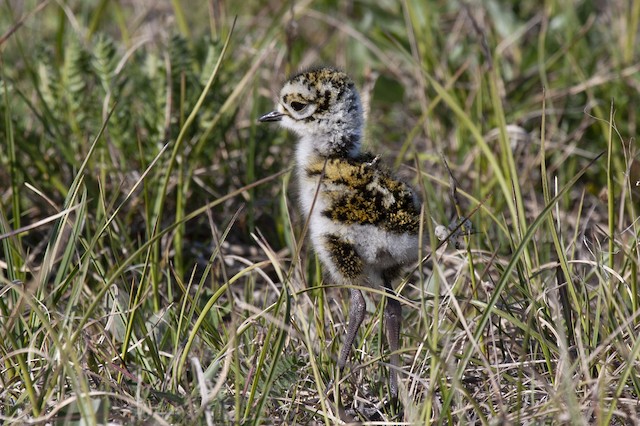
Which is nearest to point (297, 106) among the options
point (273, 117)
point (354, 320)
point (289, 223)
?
point (273, 117)

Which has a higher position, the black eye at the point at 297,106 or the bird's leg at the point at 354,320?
the black eye at the point at 297,106

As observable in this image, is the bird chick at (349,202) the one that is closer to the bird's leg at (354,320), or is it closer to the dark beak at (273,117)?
the bird's leg at (354,320)

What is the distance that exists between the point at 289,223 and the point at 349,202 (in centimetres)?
58

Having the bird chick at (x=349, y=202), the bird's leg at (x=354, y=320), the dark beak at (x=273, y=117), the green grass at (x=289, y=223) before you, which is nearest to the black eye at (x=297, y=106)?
the bird chick at (x=349, y=202)

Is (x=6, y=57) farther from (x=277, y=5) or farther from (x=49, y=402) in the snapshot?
(x=49, y=402)

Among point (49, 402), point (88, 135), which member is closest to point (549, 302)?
point (49, 402)

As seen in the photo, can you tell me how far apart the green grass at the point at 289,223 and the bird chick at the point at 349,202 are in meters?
0.11

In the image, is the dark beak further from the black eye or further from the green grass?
the green grass

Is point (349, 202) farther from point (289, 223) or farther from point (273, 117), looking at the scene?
point (273, 117)

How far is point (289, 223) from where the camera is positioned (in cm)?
315

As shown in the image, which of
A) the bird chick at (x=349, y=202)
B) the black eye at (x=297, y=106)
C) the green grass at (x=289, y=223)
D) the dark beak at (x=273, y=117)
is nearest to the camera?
the green grass at (x=289, y=223)

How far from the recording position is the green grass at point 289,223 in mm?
2430

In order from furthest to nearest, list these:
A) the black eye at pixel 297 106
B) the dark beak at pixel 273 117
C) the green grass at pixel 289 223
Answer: the dark beak at pixel 273 117
the black eye at pixel 297 106
the green grass at pixel 289 223

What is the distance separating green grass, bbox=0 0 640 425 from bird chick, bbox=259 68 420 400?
4.4 inches
